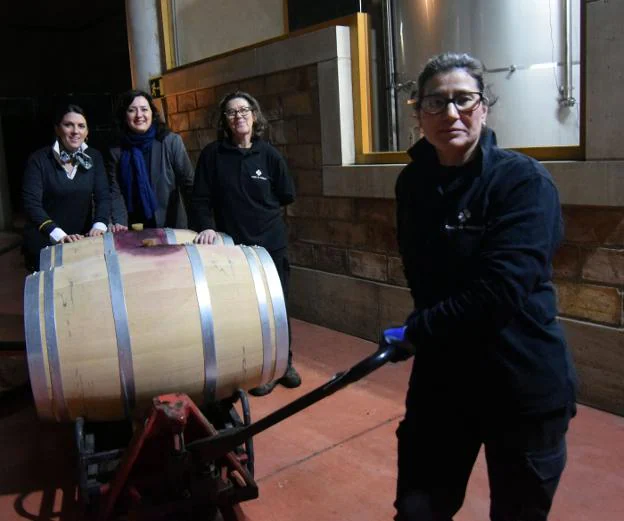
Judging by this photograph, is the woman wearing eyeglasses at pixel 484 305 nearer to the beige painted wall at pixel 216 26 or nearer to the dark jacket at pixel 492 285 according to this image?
the dark jacket at pixel 492 285

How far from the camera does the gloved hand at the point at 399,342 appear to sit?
67.7 inches

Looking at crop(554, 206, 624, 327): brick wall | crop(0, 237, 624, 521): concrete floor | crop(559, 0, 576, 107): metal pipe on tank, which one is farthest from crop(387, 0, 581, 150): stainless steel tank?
crop(0, 237, 624, 521): concrete floor

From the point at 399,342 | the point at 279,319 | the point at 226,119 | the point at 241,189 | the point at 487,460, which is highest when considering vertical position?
the point at 226,119

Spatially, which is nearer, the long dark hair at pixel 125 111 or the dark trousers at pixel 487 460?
the dark trousers at pixel 487 460

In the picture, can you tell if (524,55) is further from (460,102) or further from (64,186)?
(64,186)

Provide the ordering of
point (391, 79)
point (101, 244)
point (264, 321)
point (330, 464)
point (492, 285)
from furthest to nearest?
1. point (391, 79)
2. point (330, 464)
3. point (101, 244)
4. point (264, 321)
5. point (492, 285)

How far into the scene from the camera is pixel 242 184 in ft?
13.2

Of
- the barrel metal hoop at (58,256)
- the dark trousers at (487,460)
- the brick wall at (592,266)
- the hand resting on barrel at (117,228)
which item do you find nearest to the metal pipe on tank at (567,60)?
the brick wall at (592,266)

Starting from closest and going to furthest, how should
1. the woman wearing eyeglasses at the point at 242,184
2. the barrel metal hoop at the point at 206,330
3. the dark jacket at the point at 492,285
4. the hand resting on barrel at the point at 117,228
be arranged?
the dark jacket at the point at 492,285 → the barrel metal hoop at the point at 206,330 → the hand resting on barrel at the point at 117,228 → the woman wearing eyeglasses at the point at 242,184

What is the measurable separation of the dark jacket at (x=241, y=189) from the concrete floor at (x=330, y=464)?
105 centimetres

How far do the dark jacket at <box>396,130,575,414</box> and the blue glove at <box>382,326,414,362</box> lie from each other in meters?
0.04

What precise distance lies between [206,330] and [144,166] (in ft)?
6.07

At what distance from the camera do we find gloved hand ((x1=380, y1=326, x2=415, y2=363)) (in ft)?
5.64

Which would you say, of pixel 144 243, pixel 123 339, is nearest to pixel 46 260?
pixel 144 243
